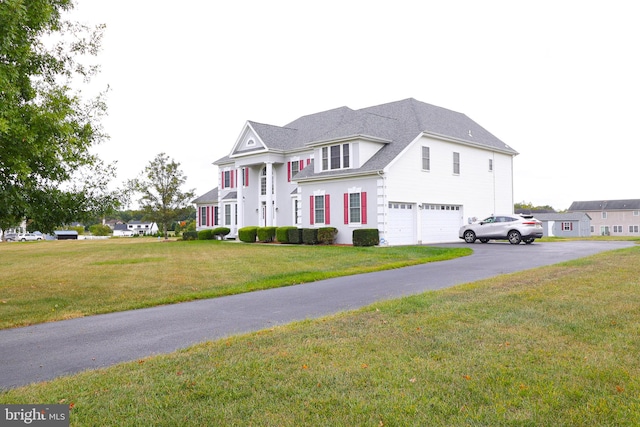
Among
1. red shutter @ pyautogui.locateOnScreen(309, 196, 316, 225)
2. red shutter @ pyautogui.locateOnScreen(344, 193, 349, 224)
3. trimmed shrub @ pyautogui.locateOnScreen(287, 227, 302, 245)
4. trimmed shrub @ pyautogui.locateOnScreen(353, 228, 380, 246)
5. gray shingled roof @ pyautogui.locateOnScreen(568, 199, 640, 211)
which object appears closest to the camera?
trimmed shrub @ pyautogui.locateOnScreen(353, 228, 380, 246)

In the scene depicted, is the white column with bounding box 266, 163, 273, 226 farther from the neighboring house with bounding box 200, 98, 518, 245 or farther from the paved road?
the paved road

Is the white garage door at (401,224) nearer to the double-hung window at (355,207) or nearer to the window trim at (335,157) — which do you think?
the double-hung window at (355,207)

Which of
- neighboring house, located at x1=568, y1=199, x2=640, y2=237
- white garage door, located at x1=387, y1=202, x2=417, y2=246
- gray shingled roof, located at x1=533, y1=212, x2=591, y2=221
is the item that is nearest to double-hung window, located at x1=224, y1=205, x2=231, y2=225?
white garage door, located at x1=387, y1=202, x2=417, y2=246

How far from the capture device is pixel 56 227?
10.6m

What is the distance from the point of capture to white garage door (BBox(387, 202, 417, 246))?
83.0 feet

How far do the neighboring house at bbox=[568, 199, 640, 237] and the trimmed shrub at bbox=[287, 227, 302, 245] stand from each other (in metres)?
76.3

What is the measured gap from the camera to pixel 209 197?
1644 inches

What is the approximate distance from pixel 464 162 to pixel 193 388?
92.4 feet

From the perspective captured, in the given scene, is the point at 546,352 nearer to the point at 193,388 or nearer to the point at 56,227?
the point at 193,388

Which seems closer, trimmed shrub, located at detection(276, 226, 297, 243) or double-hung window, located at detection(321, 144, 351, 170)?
double-hung window, located at detection(321, 144, 351, 170)

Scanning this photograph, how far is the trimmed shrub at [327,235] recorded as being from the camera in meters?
26.1

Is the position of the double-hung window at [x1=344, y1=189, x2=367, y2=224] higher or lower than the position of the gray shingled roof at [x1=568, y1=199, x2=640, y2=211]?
lower

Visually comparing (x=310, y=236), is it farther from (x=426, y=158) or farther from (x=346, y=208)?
(x=426, y=158)

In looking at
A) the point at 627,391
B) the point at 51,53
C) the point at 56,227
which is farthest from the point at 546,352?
the point at 51,53
